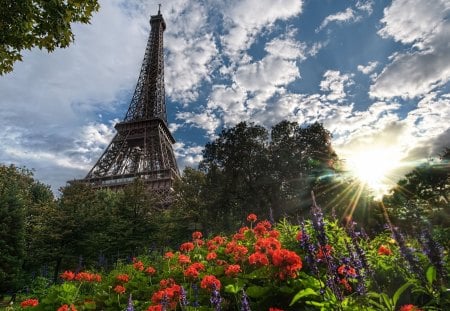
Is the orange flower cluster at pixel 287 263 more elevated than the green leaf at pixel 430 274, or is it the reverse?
the orange flower cluster at pixel 287 263

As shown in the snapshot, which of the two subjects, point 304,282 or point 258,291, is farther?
point 258,291

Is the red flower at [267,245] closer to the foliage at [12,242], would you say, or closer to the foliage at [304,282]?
the foliage at [304,282]

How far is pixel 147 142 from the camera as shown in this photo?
207 ft

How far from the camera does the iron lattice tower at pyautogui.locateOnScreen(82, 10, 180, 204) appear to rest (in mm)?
56941

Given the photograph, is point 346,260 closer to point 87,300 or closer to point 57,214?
point 87,300

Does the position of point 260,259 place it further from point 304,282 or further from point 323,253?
point 323,253

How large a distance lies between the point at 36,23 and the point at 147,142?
56770 mm

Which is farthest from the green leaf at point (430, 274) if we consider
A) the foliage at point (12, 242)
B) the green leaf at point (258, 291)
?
the foliage at point (12, 242)

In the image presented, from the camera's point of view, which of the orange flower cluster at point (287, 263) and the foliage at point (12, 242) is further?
the foliage at point (12, 242)

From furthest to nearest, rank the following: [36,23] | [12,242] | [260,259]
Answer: [12,242] → [36,23] → [260,259]

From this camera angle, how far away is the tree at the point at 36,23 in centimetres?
691

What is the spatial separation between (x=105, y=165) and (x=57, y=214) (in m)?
36.9

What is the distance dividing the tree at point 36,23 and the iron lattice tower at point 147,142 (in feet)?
148

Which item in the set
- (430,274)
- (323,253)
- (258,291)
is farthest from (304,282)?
(430,274)
